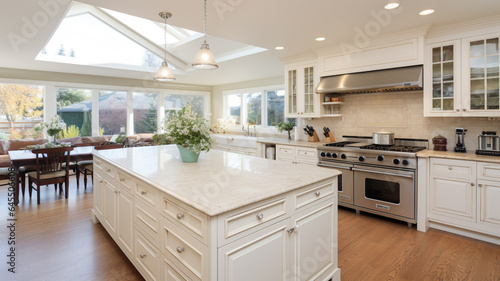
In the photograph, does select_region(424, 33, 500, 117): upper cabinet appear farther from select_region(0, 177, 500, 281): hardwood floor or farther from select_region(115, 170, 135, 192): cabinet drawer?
select_region(115, 170, 135, 192): cabinet drawer

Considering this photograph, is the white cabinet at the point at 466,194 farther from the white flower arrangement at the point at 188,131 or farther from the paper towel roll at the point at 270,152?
the white flower arrangement at the point at 188,131

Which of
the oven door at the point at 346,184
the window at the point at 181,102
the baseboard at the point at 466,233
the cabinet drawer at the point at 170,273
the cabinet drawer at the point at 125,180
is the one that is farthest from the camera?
the window at the point at 181,102

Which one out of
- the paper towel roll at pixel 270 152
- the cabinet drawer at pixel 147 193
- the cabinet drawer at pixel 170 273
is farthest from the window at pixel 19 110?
the cabinet drawer at pixel 170 273

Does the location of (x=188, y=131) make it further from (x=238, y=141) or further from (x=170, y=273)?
(x=238, y=141)

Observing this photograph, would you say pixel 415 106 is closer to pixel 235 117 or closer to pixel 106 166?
pixel 106 166

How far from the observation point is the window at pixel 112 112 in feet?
22.2

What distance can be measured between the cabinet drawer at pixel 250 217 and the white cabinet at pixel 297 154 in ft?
8.82

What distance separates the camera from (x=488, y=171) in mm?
2795

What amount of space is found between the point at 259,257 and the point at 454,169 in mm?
2700

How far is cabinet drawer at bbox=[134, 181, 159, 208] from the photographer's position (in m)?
1.83

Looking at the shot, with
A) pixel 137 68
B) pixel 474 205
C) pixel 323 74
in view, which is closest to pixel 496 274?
pixel 474 205

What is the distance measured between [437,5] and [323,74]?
1808 mm

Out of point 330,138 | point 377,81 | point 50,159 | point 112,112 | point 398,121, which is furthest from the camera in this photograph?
point 112,112

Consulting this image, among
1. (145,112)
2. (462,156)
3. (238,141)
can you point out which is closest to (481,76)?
(462,156)
